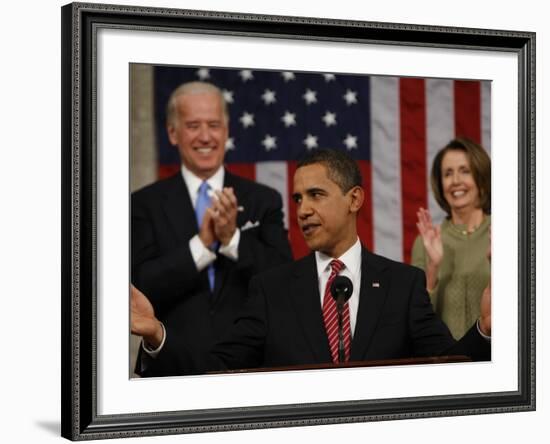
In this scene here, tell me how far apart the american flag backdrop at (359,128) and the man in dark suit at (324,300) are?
7 cm

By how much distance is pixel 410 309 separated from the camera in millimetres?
7059

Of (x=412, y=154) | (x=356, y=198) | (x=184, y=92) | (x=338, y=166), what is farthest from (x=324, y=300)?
(x=184, y=92)

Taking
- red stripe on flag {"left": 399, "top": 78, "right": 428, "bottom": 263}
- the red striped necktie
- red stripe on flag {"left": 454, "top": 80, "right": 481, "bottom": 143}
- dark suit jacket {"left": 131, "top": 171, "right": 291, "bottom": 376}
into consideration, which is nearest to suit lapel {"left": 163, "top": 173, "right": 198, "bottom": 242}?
dark suit jacket {"left": 131, "top": 171, "right": 291, "bottom": 376}

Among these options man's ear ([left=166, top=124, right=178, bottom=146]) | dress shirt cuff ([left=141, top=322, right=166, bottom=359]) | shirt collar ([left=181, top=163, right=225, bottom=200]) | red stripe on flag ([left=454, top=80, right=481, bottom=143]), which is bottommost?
dress shirt cuff ([left=141, top=322, right=166, bottom=359])

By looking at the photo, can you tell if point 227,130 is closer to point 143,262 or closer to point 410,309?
point 143,262

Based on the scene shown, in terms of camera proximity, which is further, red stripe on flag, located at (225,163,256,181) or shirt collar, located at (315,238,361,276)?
shirt collar, located at (315,238,361,276)

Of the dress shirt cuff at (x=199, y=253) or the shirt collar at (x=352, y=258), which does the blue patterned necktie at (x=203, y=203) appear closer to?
the dress shirt cuff at (x=199, y=253)

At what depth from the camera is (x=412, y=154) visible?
7.11 meters

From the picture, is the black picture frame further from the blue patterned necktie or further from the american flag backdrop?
the blue patterned necktie

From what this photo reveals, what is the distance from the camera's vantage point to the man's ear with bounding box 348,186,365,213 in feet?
22.8

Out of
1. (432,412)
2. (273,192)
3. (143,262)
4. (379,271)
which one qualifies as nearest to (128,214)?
(143,262)

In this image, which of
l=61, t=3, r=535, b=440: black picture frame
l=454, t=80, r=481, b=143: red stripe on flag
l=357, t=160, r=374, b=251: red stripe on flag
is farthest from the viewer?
l=454, t=80, r=481, b=143: red stripe on flag

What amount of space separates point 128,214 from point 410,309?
1468 mm

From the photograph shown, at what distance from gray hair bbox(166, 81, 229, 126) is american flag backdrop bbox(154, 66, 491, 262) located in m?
0.02
